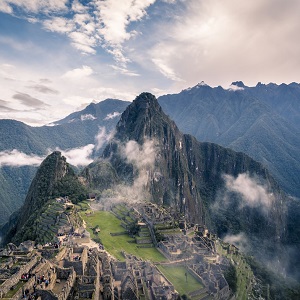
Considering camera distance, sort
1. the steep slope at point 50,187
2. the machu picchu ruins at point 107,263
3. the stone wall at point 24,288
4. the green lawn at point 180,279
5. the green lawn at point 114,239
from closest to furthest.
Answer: the stone wall at point 24,288, the machu picchu ruins at point 107,263, the green lawn at point 180,279, the green lawn at point 114,239, the steep slope at point 50,187

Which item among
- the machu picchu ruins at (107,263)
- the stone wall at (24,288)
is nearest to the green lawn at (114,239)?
the machu picchu ruins at (107,263)

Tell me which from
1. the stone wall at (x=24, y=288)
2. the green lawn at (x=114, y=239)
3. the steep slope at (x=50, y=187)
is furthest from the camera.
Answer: the steep slope at (x=50, y=187)

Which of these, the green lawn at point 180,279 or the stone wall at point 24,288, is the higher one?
the stone wall at point 24,288

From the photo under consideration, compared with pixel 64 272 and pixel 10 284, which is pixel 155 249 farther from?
pixel 10 284

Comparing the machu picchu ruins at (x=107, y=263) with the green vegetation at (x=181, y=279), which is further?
the green vegetation at (x=181, y=279)

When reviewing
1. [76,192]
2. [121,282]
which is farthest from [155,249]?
[76,192]

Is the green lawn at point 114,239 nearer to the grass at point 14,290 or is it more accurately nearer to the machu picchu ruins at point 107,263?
the machu picchu ruins at point 107,263

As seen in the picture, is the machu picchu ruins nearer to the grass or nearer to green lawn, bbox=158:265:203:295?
the grass

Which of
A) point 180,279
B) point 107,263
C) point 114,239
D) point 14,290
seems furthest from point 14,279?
point 114,239
